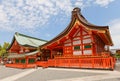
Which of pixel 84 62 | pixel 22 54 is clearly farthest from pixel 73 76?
pixel 22 54

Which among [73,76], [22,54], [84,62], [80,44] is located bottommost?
[73,76]

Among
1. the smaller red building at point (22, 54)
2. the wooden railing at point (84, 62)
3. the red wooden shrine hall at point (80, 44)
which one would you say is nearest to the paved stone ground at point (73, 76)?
the wooden railing at point (84, 62)

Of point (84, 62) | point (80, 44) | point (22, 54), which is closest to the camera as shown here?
point (84, 62)

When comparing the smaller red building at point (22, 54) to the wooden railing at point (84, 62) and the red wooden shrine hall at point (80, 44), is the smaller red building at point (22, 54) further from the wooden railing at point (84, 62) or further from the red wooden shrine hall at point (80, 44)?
the wooden railing at point (84, 62)

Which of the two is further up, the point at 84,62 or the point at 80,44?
the point at 80,44

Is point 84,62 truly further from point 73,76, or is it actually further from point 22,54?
point 22,54

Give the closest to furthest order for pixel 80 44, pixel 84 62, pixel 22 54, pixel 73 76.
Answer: pixel 73 76 < pixel 84 62 < pixel 80 44 < pixel 22 54

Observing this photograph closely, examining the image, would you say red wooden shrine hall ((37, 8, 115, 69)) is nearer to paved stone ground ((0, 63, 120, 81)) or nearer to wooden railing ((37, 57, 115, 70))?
wooden railing ((37, 57, 115, 70))

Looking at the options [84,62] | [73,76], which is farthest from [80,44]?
[73,76]

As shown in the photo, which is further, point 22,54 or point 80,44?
point 22,54

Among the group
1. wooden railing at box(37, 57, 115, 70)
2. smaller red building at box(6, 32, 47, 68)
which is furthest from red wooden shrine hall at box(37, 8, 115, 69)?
smaller red building at box(6, 32, 47, 68)

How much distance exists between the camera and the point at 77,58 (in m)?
18.4

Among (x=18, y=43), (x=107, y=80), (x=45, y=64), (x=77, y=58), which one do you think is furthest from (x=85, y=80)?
(x=18, y=43)

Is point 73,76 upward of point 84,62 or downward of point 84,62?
downward
